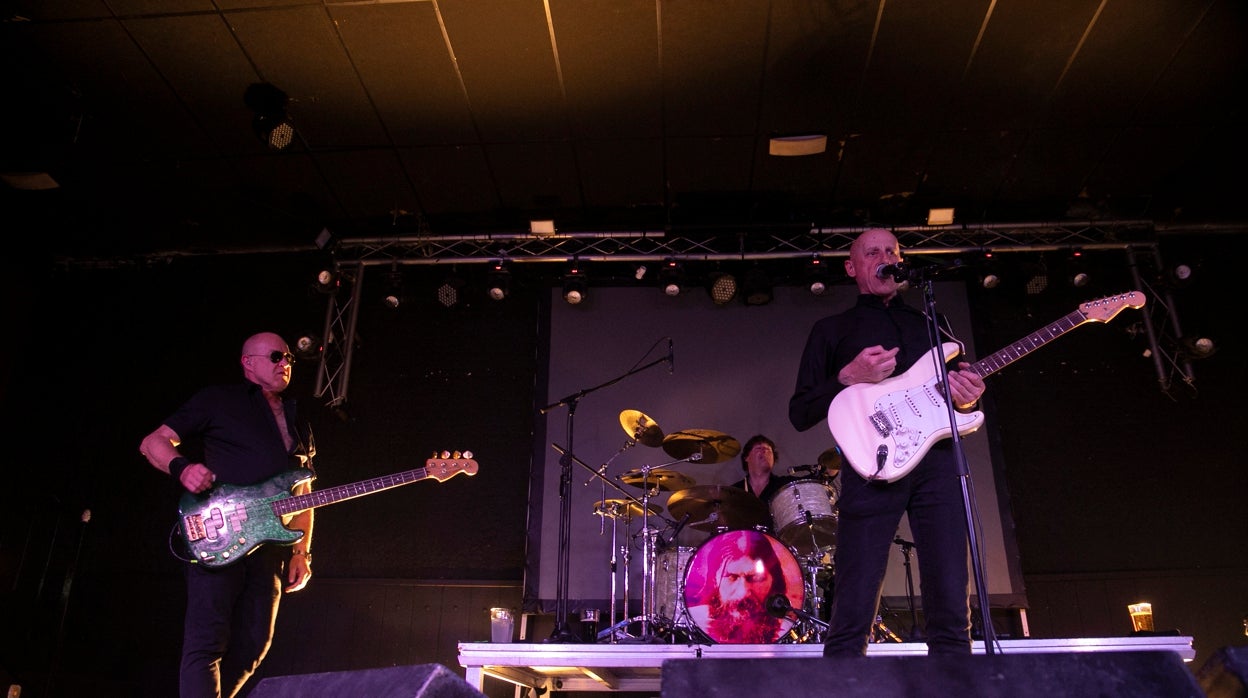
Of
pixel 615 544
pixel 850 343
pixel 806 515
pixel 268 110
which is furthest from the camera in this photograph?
pixel 615 544

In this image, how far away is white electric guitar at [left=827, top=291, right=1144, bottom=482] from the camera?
9.28 feet

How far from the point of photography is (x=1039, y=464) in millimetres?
6531

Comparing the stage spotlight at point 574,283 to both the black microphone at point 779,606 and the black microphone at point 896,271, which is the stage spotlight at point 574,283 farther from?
the black microphone at point 896,271

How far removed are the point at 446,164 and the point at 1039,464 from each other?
203 inches

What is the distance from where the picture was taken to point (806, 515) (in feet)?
16.5

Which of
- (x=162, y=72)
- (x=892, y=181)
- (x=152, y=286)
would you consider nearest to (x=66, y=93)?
(x=162, y=72)

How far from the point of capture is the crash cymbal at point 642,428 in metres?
5.53

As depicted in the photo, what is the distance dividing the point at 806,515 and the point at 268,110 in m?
4.33

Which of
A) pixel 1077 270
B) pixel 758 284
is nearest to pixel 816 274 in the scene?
pixel 758 284

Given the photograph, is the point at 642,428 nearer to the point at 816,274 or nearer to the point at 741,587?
the point at 741,587

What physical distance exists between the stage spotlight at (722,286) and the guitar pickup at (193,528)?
13.7ft

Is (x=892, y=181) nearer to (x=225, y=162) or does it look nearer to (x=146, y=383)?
(x=225, y=162)

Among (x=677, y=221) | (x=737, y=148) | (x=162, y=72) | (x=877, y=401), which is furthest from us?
(x=677, y=221)

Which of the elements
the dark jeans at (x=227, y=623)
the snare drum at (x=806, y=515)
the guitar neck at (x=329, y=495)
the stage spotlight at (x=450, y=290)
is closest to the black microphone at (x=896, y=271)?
the snare drum at (x=806, y=515)
